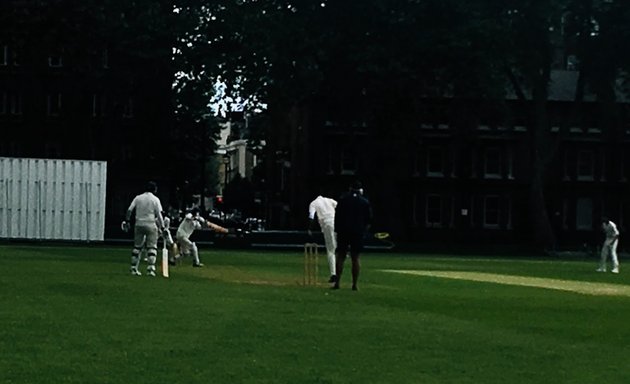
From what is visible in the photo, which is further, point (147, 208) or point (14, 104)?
point (14, 104)

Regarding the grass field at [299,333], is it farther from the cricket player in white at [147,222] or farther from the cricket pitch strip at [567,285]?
the cricket player in white at [147,222]

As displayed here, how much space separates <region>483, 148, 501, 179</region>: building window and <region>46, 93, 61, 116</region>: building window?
30.0m

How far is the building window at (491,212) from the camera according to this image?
103812mm

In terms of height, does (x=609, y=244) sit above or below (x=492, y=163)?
below

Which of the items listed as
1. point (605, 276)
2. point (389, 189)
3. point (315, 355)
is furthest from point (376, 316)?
point (389, 189)

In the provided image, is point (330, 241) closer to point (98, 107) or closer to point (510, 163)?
point (510, 163)

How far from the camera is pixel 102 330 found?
17172 millimetres

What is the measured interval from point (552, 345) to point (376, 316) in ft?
14.5

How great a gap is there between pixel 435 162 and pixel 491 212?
526 centimetres

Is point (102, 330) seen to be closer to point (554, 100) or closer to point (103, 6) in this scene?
point (103, 6)

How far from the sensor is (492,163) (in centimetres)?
10375

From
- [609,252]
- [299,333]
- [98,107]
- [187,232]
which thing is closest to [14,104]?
[98,107]

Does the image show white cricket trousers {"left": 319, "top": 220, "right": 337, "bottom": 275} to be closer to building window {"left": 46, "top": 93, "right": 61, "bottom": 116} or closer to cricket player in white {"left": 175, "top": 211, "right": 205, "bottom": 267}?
cricket player in white {"left": 175, "top": 211, "right": 205, "bottom": 267}

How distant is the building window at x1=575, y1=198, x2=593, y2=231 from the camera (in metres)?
104
